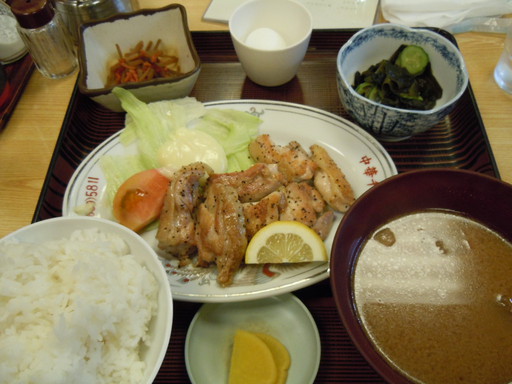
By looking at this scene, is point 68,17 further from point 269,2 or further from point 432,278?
point 432,278

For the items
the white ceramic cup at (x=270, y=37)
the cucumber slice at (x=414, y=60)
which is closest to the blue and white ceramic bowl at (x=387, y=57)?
the cucumber slice at (x=414, y=60)

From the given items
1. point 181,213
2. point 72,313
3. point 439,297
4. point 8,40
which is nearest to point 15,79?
point 8,40

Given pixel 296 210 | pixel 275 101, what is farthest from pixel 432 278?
pixel 275 101

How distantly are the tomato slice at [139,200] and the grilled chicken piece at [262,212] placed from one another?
0.47m

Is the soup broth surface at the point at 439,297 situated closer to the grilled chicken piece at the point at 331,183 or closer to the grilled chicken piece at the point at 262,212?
the grilled chicken piece at the point at 331,183

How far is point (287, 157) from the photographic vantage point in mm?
2152

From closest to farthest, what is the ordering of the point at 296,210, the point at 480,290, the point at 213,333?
the point at 480,290, the point at 213,333, the point at 296,210

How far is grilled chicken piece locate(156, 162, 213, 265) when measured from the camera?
72.9 inches

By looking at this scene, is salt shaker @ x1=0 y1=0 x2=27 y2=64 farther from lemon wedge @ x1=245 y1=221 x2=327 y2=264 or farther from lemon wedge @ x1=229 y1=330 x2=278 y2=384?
lemon wedge @ x1=229 y1=330 x2=278 y2=384

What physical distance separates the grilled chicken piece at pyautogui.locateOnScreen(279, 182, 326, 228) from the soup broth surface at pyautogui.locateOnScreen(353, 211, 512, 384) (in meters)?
0.43

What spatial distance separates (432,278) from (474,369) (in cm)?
33

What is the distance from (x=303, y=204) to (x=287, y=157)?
12.4 inches

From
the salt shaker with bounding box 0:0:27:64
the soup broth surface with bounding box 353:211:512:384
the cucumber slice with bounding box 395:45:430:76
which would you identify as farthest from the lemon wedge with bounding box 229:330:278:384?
the salt shaker with bounding box 0:0:27:64

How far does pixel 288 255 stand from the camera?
174 centimetres
